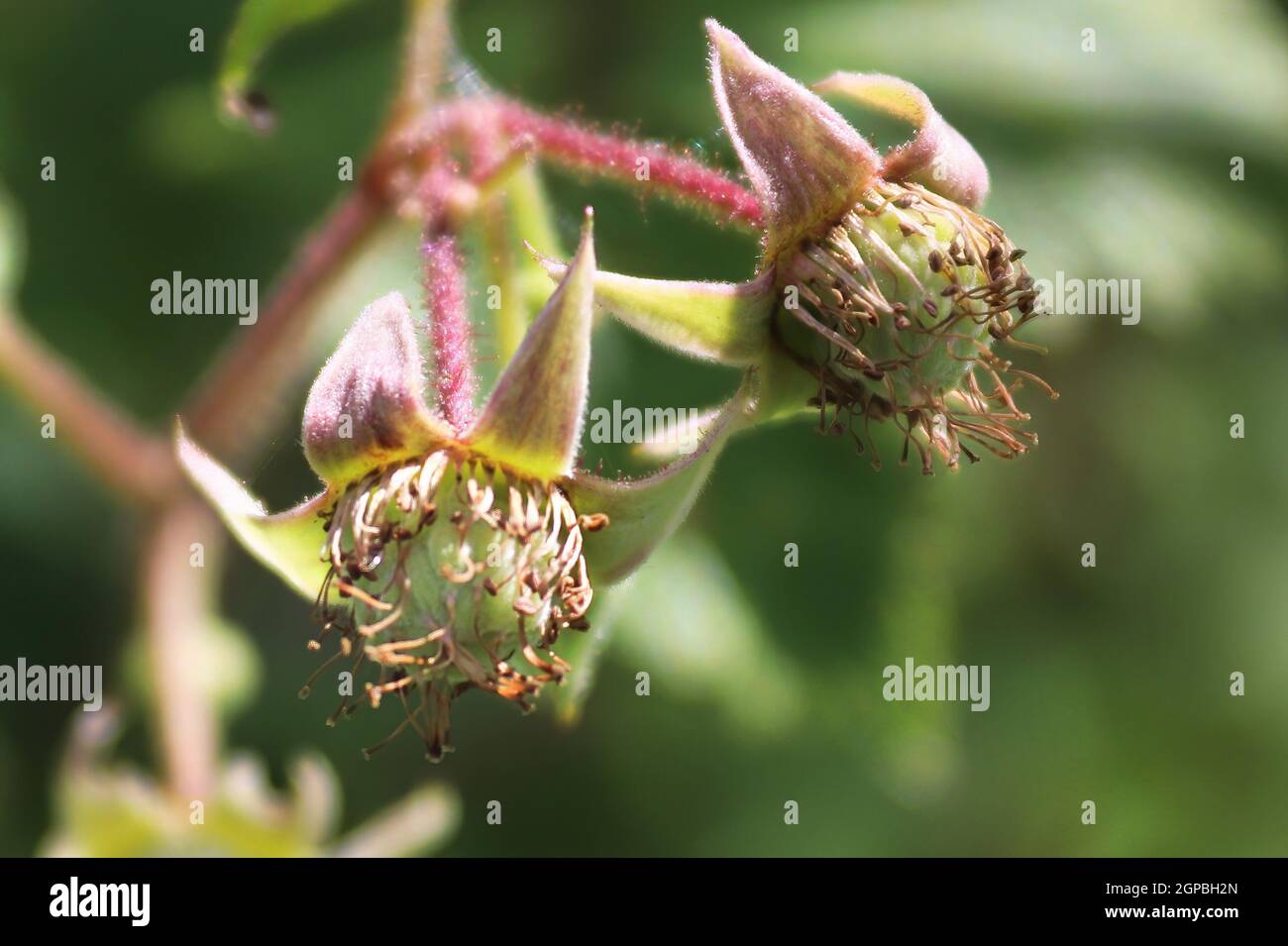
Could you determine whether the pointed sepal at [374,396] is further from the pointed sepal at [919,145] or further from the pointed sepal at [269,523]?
the pointed sepal at [919,145]

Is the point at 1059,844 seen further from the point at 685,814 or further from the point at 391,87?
the point at 391,87

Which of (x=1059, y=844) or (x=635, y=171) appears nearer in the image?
(x=635, y=171)

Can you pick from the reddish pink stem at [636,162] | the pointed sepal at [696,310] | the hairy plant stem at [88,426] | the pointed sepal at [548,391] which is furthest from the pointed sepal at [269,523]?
the hairy plant stem at [88,426]

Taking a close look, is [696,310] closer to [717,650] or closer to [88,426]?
[717,650]

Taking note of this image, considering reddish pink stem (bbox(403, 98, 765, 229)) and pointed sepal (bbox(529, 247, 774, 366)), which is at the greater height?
reddish pink stem (bbox(403, 98, 765, 229))

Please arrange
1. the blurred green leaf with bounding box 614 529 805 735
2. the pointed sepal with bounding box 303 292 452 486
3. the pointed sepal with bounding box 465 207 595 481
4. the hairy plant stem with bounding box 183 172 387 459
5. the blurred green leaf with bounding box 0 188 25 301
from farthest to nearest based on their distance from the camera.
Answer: the blurred green leaf with bounding box 614 529 805 735 → the blurred green leaf with bounding box 0 188 25 301 → the hairy plant stem with bounding box 183 172 387 459 → the pointed sepal with bounding box 303 292 452 486 → the pointed sepal with bounding box 465 207 595 481

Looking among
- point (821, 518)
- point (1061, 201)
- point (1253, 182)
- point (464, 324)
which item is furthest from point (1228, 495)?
point (464, 324)

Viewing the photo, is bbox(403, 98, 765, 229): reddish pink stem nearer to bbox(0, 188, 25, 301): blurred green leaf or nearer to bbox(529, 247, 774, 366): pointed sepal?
bbox(529, 247, 774, 366): pointed sepal

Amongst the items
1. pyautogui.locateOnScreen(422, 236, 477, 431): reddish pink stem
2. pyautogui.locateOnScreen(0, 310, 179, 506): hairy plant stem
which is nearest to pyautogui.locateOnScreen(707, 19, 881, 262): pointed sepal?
pyautogui.locateOnScreen(422, 236, 477, 431): reddish pink stem
